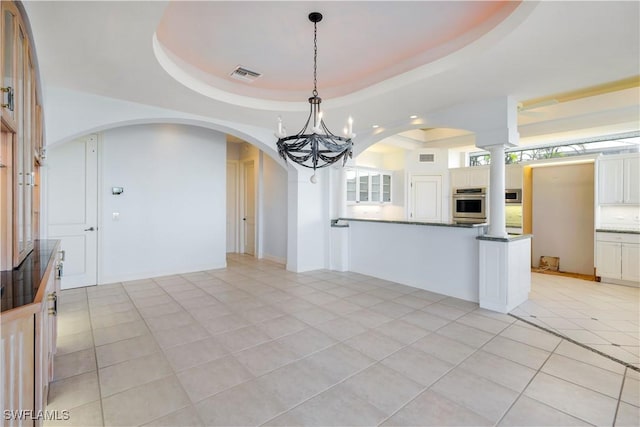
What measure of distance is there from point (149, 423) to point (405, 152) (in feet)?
22.7

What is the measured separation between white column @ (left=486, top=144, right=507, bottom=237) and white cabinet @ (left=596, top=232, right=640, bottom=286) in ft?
9.38

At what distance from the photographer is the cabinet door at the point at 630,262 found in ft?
15.4

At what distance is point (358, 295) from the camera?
430 cm

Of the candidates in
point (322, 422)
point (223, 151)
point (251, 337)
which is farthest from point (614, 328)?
point (223, 151)

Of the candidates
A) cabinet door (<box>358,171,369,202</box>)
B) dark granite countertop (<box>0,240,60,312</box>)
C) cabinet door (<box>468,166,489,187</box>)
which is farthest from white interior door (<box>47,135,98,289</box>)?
cabinet door (<box>468,166,489,187</box>)

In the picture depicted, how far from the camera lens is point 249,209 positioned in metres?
7.92

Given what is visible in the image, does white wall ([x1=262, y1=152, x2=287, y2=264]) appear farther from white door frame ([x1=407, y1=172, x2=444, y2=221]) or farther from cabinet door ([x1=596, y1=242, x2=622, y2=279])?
cabinet door ([x1=596, y1=242, x2=622, y2=279])

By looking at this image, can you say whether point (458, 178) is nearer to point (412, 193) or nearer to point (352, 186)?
point (412, 193)

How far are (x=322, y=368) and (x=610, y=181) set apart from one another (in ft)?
20.1

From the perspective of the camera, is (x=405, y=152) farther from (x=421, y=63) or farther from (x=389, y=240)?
(x=421, y=63)

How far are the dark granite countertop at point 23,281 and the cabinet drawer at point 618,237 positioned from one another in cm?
719

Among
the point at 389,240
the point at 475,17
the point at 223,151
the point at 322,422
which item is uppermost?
the point at 475,17

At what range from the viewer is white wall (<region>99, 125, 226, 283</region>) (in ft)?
15.9

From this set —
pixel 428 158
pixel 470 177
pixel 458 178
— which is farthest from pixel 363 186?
pixel 470 177
